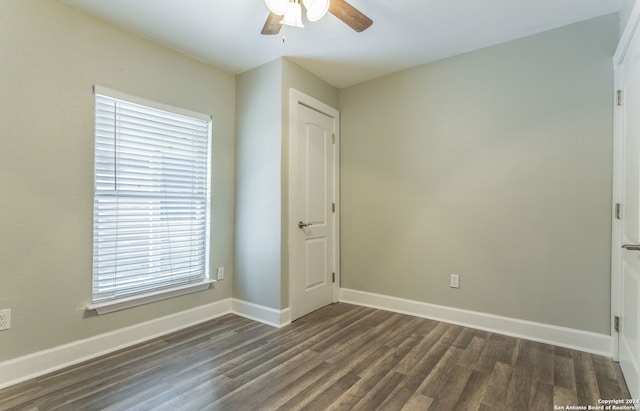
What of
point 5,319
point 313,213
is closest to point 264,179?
point 313,213

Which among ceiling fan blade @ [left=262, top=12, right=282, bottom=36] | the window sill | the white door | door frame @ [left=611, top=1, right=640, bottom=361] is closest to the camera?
the white door

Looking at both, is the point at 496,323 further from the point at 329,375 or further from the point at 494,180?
the point at 329,375

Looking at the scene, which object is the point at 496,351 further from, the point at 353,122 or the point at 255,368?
the point at 353,122

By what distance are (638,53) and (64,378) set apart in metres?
3.94

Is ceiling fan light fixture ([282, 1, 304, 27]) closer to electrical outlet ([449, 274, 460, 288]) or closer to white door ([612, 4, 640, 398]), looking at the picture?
white door ([612, 4, 640, 398])

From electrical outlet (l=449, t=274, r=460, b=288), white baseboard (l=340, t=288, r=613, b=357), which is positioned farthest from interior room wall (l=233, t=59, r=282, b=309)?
electrical outlet (l=449, t=274, r=460, b=288)

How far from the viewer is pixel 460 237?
2943 millimetres

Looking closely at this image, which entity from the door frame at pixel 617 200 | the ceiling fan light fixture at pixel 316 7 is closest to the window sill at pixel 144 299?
the ceiling fan light fixture at pixel 316 7

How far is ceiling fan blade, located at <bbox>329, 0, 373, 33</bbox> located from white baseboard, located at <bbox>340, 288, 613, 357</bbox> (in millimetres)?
2520

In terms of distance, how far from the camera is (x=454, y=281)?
9.75ft

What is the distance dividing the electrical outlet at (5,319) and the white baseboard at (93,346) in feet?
0.71

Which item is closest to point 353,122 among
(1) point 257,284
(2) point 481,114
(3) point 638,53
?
(2) point 481,114

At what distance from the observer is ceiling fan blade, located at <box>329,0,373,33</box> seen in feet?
6.23

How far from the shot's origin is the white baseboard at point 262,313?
2.94 m
